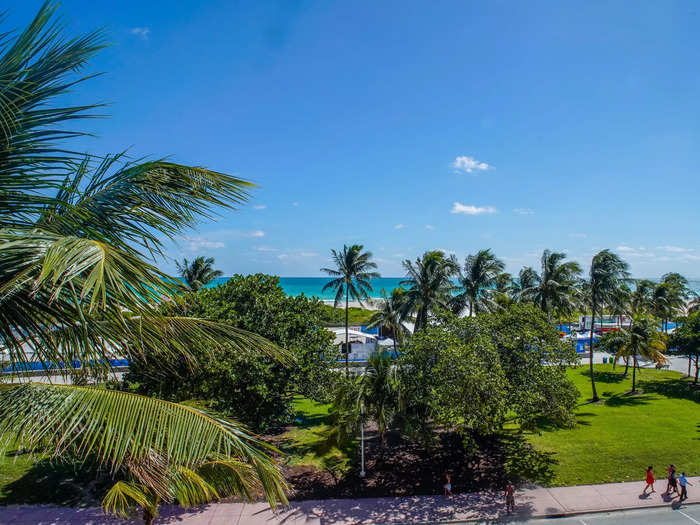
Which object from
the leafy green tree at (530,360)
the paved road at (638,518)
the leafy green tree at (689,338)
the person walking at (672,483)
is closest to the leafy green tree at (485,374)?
the leafy green tree at (530,360)

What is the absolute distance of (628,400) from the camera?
2783cm

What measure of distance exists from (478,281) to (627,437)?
14.3 metres

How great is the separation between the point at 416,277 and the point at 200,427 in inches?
1109

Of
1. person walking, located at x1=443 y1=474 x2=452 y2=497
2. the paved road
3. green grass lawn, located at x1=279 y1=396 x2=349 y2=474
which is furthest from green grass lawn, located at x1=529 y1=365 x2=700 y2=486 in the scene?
green grass lawn, located at x1=279 y1=396 x2=349 y2=474

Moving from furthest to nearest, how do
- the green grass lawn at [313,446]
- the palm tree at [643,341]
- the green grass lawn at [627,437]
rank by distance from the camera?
the palm tree at [643,341]
the green grass lawn at [313,446]
the green grass lawn at [627,437]

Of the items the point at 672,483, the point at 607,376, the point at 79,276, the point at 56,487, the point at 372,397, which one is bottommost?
the point at 56,487

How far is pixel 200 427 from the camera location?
372 cm

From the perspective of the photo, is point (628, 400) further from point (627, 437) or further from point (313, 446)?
point (313, 446)

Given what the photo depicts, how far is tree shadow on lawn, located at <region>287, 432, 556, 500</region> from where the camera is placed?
53.0 feet

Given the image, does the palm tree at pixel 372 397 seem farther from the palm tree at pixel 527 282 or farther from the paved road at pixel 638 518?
the palm tree at pixel 527 282

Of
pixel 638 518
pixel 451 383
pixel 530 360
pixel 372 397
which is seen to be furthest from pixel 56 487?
pixel 638 518

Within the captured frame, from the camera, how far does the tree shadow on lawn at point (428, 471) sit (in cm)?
1614

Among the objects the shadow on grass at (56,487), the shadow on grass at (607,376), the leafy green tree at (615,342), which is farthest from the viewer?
the shadow on grass at (607,376)

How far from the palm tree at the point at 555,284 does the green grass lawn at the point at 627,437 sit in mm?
6967
